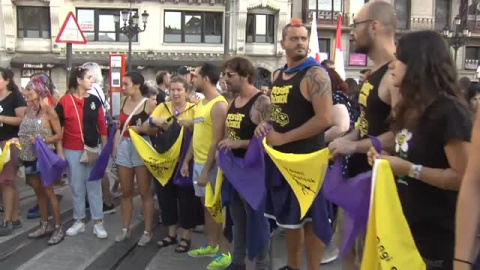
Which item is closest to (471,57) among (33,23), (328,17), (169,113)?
(328,17)

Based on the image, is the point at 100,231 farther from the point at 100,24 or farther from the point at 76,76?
the point at 100,24

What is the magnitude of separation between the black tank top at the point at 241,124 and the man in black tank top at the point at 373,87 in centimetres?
126

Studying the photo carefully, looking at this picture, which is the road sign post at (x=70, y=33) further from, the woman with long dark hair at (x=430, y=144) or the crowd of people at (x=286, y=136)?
the woman with long dark hair at (x=430, y=144)

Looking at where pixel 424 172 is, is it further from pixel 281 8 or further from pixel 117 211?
pixel 281 8

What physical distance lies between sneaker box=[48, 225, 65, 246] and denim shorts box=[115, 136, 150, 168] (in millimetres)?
1079

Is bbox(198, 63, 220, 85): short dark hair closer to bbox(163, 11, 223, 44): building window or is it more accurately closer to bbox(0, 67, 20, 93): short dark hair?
bbox(0, 67, 20, 93): short dark hair

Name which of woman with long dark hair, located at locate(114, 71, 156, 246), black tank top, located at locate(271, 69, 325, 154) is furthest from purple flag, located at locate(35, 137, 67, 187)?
black tank top, located at locate(271, 69, 325, 154)

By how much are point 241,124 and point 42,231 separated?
314cm

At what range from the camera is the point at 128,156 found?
5.97 m

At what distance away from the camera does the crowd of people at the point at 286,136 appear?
7.84 feet

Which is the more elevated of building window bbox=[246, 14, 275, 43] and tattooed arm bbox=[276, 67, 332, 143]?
building window bbox=[246, 14, 275, 43]

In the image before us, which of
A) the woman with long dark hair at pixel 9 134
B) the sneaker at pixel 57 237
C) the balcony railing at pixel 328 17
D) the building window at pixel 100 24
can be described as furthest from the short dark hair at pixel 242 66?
the balcony railing at pixel 328 17

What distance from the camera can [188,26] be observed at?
33906 millimetres

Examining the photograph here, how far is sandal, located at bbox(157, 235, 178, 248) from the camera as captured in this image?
598cm
